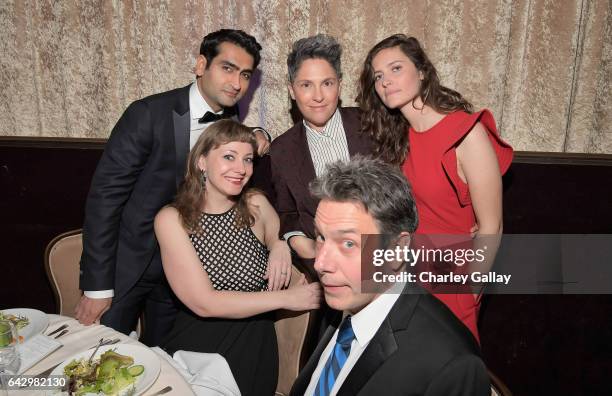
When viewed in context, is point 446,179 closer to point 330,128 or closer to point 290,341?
point 330,128

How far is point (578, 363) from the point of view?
328cm

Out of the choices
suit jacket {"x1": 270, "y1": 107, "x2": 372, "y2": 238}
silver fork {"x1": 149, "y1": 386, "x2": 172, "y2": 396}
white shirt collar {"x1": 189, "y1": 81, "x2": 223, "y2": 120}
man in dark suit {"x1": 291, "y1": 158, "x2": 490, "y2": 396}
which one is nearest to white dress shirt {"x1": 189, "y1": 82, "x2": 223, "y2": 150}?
white shirt collar {"x1": 189, "y1": 81, "x2": 223, "y2": 120}

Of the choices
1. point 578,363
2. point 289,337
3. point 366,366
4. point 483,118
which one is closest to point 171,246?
point 289,337

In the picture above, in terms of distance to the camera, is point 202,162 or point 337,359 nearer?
point 337,359

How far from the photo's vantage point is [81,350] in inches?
68.6

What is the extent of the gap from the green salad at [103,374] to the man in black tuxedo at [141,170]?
876mm

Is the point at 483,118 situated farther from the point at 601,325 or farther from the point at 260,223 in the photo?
the point at 601,325

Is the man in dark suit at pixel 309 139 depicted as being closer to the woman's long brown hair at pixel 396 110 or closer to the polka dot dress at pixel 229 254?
the woman's long brown hair at pixel 396 110

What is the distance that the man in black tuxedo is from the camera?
2367 mm

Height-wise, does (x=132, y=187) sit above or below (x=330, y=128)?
below

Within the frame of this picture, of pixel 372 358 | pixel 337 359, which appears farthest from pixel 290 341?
pixel 372 358

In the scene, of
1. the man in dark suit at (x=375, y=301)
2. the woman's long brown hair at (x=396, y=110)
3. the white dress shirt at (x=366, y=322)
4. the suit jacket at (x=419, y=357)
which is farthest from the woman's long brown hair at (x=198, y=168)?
the suit jacket at (x=419, y=357)

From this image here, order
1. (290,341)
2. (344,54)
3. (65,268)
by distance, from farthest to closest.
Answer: (344,54) < (65,268) < (290,341)

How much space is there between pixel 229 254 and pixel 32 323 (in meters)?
0.83
